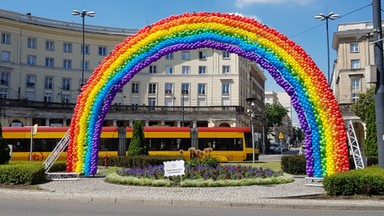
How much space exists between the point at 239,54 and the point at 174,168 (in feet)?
22.6

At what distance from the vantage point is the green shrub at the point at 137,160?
2901cm

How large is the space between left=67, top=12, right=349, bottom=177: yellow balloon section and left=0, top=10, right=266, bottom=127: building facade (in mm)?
46883

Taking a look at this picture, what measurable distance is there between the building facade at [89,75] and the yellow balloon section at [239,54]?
46883mm

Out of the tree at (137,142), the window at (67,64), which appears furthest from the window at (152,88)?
the tree at (137,142)

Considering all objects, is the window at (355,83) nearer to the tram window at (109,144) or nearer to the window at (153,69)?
the window at (153,69)

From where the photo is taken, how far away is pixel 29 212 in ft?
38.6

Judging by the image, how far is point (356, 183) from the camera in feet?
47.3

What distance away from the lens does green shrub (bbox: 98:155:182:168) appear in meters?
29.0

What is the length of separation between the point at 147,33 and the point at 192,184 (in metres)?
8.18

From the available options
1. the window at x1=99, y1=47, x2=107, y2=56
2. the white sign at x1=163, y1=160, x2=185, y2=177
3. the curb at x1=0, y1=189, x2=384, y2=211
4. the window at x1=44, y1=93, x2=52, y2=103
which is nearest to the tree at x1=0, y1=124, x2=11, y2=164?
the curb at x1=0, y1=189, x2=384, y2=211

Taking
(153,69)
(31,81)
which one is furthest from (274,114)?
(31,81)

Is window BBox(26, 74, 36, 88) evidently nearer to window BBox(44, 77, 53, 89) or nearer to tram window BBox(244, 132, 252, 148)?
window BBox(44, 77, 53, 89)

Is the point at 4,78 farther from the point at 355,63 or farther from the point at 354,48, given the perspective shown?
the point at 355,63

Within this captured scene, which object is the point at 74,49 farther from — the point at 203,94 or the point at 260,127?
the point at 260,127
